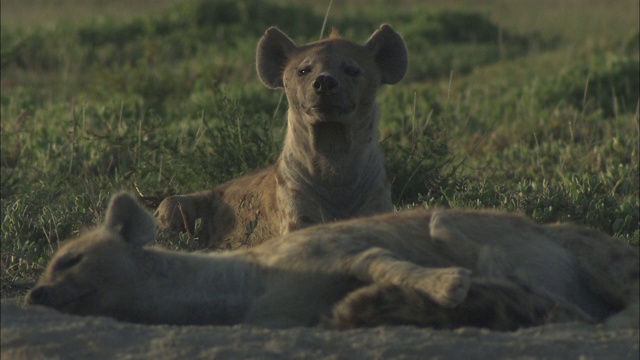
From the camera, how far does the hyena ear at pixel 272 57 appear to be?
6691 millimetres

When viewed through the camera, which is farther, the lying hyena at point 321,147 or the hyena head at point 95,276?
the lying hyena at point 321,147

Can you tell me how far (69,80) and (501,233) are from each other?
398 inches

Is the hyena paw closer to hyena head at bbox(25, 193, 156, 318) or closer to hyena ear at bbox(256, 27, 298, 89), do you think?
hyena head at bbox(25, 193, 156, 318)

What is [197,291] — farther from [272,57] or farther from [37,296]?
[272,57]

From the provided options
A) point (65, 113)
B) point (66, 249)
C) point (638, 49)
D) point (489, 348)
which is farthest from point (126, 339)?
point (638, 49)

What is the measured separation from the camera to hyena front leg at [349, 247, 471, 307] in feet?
11.1

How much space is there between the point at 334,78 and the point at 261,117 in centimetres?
168

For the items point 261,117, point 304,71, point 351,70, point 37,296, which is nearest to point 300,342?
point 37,296

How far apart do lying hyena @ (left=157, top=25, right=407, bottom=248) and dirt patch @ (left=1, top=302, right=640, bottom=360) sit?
264cm

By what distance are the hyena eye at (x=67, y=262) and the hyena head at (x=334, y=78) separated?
2.33 m

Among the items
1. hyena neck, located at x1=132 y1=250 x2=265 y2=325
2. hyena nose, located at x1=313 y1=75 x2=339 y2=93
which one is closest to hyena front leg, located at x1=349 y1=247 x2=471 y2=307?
hyena neck, located at x1=132 y1=250 x2=265 y2=325

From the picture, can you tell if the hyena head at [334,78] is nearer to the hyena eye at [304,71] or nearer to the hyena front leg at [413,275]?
the hyena eye at [304,71]

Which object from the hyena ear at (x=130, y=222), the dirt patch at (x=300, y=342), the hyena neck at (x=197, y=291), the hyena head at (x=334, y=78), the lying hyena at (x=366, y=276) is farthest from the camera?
the hyena head at (x=334, y=78)

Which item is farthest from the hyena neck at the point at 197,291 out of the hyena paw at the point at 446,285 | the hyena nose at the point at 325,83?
the hyena nose at the point at 325,83
